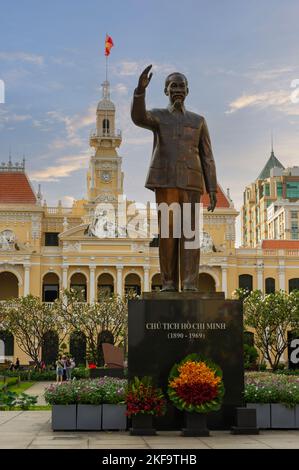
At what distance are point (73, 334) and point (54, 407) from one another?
36865 mm

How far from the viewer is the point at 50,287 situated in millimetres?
64125

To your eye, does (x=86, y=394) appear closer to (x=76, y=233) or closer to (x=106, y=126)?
(x=76, y=233)

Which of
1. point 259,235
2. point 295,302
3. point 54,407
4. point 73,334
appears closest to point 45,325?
point 73,334

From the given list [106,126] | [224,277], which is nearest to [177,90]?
[224,277]

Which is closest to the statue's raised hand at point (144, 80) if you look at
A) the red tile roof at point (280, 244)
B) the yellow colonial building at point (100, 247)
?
the yellow colonial building at point (100, 247)

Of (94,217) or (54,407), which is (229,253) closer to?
(94,217)

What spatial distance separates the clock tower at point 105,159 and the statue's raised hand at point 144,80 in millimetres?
53928

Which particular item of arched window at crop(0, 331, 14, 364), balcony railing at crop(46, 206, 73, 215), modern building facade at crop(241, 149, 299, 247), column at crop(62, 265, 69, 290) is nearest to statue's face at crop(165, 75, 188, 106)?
arched window at crop(0, 331, 14, 364)

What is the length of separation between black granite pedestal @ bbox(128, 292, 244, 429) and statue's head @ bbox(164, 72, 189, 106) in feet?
11.6

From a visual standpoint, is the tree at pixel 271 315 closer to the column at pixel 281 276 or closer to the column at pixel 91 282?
the column at pixel 91 282

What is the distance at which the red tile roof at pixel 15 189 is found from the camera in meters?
66.6

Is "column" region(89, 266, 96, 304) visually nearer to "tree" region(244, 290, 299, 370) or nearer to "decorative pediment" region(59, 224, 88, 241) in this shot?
"decorative pediment" region(59, 224, 88, 241)

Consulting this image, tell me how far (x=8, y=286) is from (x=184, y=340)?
175 feet

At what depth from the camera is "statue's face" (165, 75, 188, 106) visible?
1345cm
